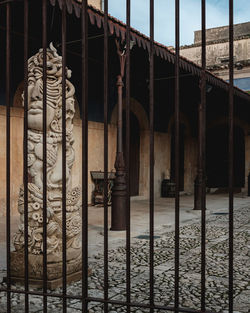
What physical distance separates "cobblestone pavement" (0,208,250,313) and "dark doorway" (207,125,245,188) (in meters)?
12.0

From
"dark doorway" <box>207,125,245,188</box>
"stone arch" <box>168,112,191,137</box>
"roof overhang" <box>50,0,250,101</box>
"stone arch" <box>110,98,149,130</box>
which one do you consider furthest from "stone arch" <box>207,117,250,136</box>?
"roof overhang" <box>50,0,250,101</box>

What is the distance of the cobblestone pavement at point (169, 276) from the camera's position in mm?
3236

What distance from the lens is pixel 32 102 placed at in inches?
152

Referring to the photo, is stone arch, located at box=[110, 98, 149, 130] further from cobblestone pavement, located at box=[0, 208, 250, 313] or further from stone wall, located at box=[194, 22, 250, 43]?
stone wall, located at box=[194, 22, 250, 43]

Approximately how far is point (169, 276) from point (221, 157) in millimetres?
15746

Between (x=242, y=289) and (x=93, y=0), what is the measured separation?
40.1ft

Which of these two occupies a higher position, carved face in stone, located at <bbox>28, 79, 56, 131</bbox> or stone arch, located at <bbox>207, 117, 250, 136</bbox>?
stone arch, located at <bbox>207, 117, 250, 136</bbox>

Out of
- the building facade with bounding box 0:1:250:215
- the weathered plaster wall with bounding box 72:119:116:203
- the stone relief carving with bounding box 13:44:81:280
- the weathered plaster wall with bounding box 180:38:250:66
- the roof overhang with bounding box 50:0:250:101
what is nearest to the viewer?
the stone relief carving with bounding box 13:44:81:280

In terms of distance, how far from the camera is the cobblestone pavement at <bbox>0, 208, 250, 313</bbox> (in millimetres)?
3236

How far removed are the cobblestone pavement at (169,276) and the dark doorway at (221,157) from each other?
1201 centimetres

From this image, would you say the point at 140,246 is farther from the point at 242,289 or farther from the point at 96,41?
the point at 96,41

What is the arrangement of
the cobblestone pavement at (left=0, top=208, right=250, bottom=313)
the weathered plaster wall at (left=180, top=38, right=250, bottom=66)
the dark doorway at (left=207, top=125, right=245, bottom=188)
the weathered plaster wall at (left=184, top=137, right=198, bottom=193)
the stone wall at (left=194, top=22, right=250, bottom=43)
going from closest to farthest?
the cobblestone pavement at (left=0, top=208, right=250, bottom=313) < the weathered plaster wall at (left=184, top=137, right=198, bottom=193) < the dark doorway at (left=207, top=125, right=245, bottom=188) < the weathered plaster wall at (left=180, top=38, right=250, bottom=66) < the stone wall at (left=194, top=22, right=250, bottom=43)

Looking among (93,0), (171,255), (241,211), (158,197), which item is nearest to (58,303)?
(171,255)

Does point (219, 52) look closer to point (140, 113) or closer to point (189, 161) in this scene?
point (189, 161)
